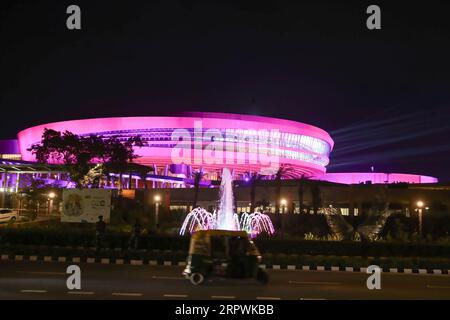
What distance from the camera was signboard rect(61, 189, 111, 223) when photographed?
2548cm

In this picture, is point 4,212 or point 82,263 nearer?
point 82,263

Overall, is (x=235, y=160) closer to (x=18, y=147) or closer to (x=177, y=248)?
(x=18, y=147)

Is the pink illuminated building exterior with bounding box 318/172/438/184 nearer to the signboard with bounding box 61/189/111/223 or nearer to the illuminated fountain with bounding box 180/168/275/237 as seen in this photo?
the illuminated fountain with bounding box 180/168/275/237

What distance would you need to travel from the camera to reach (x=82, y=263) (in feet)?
64.7

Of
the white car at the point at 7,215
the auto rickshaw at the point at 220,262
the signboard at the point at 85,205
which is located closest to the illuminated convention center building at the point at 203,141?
the white car at the point at 7,215

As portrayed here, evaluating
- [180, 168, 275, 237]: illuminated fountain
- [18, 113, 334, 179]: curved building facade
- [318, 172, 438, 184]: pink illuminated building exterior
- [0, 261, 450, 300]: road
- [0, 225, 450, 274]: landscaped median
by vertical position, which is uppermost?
[18, 113, 334, 179]: curved building facade

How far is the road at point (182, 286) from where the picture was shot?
1141cm

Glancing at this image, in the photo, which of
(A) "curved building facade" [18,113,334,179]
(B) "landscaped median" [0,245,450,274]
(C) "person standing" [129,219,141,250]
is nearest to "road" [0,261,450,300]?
(B) "landscaped median" [0,245,450,274]

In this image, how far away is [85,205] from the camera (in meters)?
25.6

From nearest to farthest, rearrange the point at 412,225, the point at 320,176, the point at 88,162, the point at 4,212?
the point at 412,225
the point at 4,212
the point at 88,162
the point at 320,176

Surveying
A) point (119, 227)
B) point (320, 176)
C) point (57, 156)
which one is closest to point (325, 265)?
point (119, 227)

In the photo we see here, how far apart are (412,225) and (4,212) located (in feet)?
88.2

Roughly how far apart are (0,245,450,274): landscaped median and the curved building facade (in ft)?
180

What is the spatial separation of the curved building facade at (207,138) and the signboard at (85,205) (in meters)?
49.7
